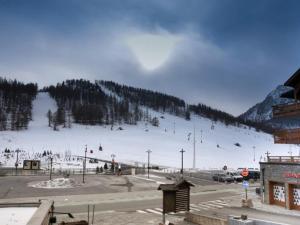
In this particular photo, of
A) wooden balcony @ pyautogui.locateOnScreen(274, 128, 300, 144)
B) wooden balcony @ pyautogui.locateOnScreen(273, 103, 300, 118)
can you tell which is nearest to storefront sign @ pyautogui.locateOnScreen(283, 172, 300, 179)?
wooden balcony @ pyautogui.locateOnScreen(274, 128, 300, 144)

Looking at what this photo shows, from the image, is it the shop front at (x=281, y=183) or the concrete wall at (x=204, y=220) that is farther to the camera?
the shop front at (x=281, y=183)

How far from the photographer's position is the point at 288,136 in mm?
36625

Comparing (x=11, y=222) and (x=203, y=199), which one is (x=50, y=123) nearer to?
(x=203, y=199)

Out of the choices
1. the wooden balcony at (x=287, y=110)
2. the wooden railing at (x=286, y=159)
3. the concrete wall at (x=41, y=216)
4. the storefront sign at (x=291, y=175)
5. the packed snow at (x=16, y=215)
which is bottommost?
the packed snow at (x=16, y=215)

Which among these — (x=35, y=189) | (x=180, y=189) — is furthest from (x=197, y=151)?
(x=180, y=189)

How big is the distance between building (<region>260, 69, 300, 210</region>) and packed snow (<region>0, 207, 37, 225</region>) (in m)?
26.0

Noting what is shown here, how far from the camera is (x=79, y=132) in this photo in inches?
6909

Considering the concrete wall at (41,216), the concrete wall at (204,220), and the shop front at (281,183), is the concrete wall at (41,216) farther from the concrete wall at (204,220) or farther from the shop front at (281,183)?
the shop front at (281,183)

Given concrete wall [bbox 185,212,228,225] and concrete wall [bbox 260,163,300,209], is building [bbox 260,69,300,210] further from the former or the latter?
concrete wall [bbox 185,212,228,225]

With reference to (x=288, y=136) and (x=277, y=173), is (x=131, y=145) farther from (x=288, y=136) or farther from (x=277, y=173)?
(x=277, y=173)

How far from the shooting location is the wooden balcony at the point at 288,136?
35.7 m

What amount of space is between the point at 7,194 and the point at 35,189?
16.7ft

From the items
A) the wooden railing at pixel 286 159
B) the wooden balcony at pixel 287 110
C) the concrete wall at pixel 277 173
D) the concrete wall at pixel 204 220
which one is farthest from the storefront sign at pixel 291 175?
the concrete wall at pixel 204 220

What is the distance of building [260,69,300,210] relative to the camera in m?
33.3
